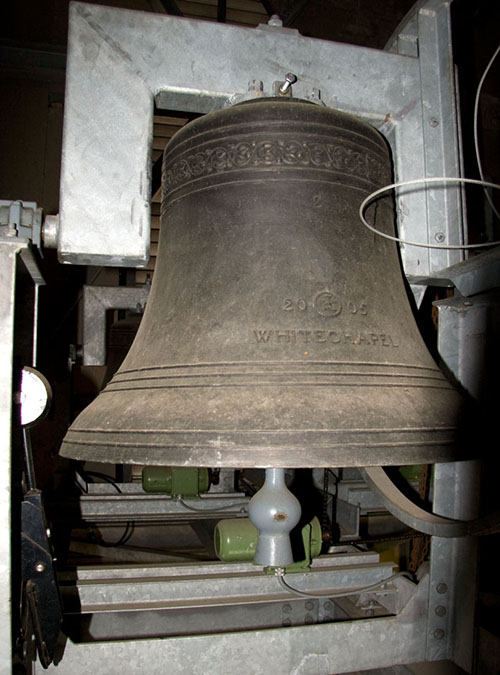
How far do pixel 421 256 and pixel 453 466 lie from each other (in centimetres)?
52

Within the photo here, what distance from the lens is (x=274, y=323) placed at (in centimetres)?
89

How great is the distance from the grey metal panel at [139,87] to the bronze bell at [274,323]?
85 millimetres

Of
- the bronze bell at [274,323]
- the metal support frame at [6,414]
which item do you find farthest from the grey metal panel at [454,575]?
the metal support frame at [6,414]

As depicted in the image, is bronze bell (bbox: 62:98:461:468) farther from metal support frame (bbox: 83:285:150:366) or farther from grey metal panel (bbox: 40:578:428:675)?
metal support frame (bbox: 83:285:150:366)

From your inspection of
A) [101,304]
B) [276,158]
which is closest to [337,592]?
[276,158]

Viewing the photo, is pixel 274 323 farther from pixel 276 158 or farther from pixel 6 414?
pixel 6 414

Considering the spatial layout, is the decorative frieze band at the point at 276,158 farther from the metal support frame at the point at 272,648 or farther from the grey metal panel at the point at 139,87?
the metal support frame at the point at 272,648

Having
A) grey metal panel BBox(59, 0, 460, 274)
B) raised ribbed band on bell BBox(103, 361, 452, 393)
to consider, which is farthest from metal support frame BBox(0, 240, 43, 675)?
raised ribbed band on bell BBox(103, 361, 452, 393)

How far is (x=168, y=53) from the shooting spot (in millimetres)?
1137

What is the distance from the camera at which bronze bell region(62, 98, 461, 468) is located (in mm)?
767

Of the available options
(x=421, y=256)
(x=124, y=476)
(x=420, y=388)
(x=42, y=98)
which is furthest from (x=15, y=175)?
(x=420, y=388)

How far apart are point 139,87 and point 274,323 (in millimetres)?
573

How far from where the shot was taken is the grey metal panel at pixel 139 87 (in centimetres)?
110

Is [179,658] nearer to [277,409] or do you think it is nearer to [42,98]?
[277,409]
